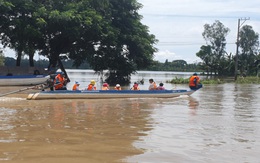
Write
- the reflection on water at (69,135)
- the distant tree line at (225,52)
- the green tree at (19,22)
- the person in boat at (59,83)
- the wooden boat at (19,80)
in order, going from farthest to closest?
the distant tree line at (225,52), the green tree at (19,22), the wooden boat at (19,80), the person in boat at (59,83), the reflection on water at (69,135)

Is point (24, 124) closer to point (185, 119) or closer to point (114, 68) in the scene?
point (185, 119)

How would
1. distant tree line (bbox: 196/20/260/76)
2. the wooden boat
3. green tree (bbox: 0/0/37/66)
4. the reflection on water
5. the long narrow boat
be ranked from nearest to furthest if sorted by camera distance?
the reflection on water < the long narrow boat < the wooden boat < green tree (bbox: 0/0/37/66) < distant tree line (bbox: 196/20/260/76)

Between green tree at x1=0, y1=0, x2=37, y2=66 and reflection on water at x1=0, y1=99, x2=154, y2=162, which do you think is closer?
reflection on water at x1=0, y1=99, x2=154, y2=162

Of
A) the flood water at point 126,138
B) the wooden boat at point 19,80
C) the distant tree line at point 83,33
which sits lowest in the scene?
the flood water at point 126,138

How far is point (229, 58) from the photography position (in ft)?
209

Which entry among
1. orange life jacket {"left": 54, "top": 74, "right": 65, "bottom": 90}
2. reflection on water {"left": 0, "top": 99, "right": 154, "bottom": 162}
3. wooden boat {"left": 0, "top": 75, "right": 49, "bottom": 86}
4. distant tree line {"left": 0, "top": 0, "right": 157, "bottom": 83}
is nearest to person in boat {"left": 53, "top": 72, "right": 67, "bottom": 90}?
orange life jacket {"left": 54, "top": 74, "right": 65, "bottom": 90}

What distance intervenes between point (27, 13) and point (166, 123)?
2483 centimetres

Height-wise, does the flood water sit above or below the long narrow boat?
below

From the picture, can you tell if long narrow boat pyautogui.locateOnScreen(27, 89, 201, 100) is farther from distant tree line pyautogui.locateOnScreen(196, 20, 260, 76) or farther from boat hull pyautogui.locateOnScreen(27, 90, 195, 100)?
distant tree line pyautogui.locateOnScreen(196, 20, 260, 76)

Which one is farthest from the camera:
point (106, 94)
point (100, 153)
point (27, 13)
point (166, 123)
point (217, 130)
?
point (27, 13)

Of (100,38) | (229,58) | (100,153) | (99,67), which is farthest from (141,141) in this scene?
(229,58)

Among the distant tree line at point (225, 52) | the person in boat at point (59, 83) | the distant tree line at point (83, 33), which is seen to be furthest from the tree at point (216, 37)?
the person in boat at point (59, 83)

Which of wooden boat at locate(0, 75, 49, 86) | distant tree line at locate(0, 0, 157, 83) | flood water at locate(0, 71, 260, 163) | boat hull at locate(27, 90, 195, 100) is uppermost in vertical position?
distant tree line at locate(0, 0, 157, 83)

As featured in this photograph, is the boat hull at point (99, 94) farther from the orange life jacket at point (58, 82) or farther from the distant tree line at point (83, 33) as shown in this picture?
the distant tree line at point (83, 33)
